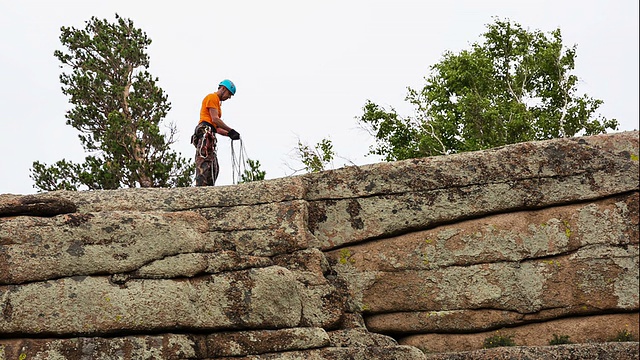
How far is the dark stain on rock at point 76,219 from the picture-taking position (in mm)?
12789

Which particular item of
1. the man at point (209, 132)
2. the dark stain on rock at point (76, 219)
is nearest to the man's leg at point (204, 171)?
the man at point (209, 132)

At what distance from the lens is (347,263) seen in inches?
586

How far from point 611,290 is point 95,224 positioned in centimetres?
918

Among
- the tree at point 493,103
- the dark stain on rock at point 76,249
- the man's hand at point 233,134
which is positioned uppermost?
the tree at point 493,103

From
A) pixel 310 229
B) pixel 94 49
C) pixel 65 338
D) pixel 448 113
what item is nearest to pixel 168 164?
pixel 94 49

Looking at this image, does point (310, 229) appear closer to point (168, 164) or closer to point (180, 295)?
point (180, 295)

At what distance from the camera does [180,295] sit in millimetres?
12477

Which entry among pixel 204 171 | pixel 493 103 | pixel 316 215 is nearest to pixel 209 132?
pixel 204 171

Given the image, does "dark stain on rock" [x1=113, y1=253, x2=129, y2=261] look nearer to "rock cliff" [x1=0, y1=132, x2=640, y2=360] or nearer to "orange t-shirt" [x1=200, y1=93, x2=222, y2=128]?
"rock cliff" [x1=0, y1=132, x2=640, y2=360]

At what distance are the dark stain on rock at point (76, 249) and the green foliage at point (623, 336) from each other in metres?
9.29

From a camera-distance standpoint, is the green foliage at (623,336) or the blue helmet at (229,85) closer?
the green foliage at (623,336)

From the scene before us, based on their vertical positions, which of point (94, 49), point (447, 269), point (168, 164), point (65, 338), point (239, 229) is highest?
point (94, 49)

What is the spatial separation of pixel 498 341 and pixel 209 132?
24.4 feet

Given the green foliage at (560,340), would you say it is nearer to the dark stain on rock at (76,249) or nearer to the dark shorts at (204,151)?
the dark shorts at (204,151)
